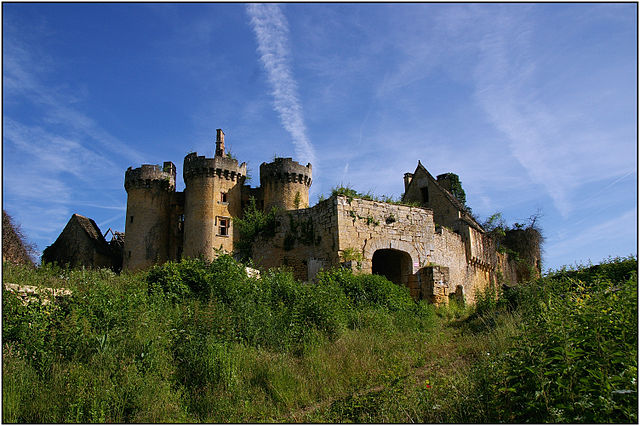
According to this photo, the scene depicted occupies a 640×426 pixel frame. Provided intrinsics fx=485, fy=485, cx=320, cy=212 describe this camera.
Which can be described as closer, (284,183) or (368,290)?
(368,290)

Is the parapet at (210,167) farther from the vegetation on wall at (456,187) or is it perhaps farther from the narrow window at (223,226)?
the vegetation on wall at (456,187)

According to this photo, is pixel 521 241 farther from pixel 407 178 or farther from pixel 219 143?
pixel 219 143

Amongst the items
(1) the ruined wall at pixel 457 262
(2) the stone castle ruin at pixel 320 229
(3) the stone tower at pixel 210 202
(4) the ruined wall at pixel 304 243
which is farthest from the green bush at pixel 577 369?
(3) the stone tower at pixel 210 202

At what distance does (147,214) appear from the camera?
3481cm

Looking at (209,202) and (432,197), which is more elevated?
(209,202)

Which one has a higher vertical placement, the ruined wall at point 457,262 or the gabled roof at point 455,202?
the gabled roof at point 455,202

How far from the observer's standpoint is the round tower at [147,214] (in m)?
33.9

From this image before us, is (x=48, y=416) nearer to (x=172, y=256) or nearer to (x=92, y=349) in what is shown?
(x=92, y=349)

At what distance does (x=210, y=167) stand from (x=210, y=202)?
2.47 meters

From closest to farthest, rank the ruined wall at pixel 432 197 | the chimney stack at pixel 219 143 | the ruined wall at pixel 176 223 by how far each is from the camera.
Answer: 1. the ruined wall at pixel 432 197
2. the ruined wall at pixel 176 223
3. the chimney stack at pixel 219 143

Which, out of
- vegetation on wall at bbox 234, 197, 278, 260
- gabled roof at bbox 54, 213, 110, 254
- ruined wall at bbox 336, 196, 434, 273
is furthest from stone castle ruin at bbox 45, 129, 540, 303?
gabled roof at bbox 54, 213, 110, 254

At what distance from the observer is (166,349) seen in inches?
297

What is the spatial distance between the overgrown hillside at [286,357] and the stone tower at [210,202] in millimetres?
22423

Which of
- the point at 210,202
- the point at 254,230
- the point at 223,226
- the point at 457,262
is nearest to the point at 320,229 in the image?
the point at 254,230
